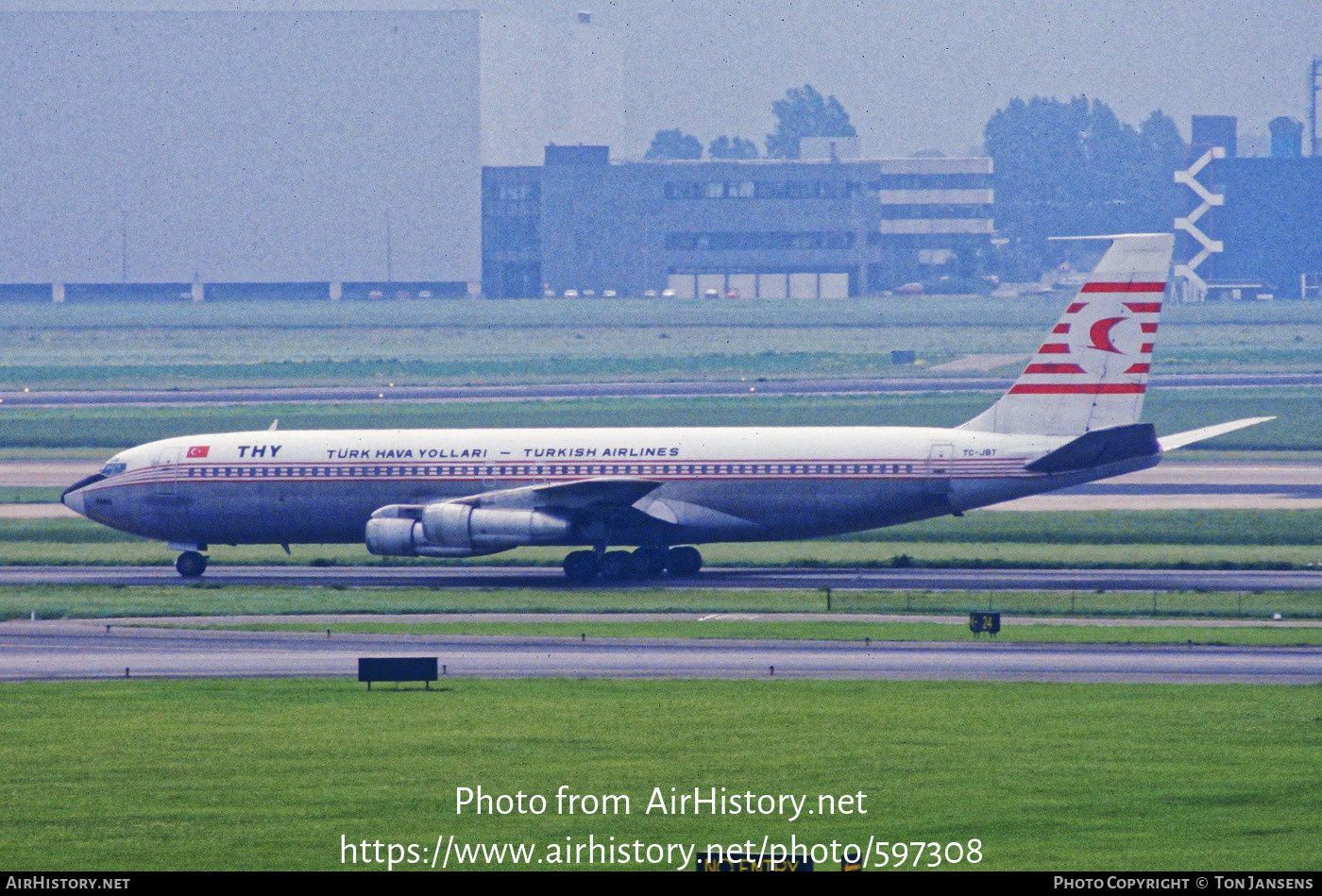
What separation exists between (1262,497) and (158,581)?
40195mm

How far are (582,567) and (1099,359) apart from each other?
16.8m

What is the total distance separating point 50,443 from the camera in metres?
95.8

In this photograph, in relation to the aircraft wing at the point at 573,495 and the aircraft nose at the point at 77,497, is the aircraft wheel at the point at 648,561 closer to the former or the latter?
the aircraft wing at the point at 573,495

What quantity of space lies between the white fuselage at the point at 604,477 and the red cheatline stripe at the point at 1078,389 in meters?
1.49

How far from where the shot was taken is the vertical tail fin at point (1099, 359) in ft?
184

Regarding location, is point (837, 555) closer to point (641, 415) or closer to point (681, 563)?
point (681, 563)

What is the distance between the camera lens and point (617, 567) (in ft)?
190

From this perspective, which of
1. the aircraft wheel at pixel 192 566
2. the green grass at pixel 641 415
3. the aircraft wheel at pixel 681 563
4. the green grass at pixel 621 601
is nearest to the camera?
the green grass at pixel 621 601

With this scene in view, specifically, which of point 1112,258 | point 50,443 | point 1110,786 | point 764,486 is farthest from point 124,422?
point 1110,786

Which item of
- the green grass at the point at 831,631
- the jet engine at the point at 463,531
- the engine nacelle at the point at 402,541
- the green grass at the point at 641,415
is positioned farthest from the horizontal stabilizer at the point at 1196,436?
the green grass at the point at 641,415

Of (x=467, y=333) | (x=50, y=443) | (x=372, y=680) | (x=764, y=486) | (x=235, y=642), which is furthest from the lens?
(x=467, y=333)

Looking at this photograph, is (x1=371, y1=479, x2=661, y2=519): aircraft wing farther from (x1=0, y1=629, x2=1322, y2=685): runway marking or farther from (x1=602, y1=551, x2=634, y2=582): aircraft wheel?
(x1=0, y1=629, x2=1322, y2=685): runway marking

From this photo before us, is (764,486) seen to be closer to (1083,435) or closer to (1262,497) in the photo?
(1083,435)

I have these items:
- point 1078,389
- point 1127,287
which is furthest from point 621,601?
point 1127,287
